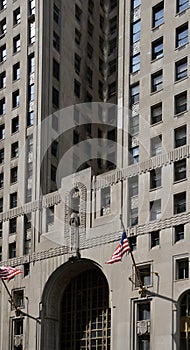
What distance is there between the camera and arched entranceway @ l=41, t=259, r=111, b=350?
6309 cm

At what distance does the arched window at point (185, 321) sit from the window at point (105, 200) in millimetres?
11301

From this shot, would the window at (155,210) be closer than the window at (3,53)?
Yes

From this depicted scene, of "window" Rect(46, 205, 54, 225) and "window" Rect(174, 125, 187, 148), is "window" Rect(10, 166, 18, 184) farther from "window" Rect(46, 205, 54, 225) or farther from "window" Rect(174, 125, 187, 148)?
"window" Rect(174, 125, 187, 148)

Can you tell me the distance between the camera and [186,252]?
179 ft

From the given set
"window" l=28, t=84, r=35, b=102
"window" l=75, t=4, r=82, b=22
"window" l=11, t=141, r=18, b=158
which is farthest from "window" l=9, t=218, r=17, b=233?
"window" l=75, t=4, r=82, b=22

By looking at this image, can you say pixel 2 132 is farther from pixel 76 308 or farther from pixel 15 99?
pixel 76 308

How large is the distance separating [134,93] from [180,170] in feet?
33.8

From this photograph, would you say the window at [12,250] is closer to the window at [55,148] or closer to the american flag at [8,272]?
the american flag at [8,272]

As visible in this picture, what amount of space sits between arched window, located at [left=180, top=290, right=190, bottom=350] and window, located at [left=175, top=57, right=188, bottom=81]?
17586 mm

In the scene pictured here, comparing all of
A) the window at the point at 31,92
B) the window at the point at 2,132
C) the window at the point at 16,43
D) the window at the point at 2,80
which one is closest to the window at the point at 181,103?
the window at the point at 31,92

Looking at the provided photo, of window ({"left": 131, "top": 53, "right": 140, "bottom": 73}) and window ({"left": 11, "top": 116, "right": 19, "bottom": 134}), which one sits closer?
window ({"left": 131, "top": 53, "right": 140, "bottom": 73})

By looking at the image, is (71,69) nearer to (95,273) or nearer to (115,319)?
(95,273)

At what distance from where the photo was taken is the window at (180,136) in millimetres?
58750

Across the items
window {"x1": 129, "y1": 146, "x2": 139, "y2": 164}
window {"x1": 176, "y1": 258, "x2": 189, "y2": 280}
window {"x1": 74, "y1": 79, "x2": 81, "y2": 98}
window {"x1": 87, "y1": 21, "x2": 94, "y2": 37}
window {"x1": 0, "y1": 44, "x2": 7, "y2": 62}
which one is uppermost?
window {"x1": 87, "y1": 21, "x2": 94, "y2": 37}
